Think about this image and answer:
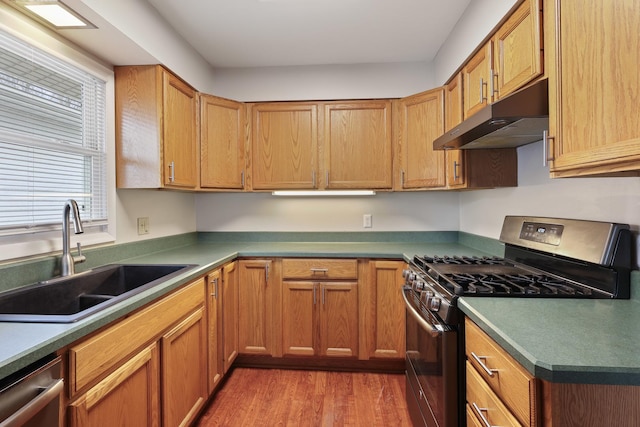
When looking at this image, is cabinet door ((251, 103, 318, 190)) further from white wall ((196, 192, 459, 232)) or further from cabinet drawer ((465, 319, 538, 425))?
cabinet drawer ((465, 319, 538, 425))

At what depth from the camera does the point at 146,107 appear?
1992 millimetres

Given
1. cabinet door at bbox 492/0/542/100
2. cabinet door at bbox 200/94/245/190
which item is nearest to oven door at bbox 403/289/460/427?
cabinet door at bbox 492/0/542/100

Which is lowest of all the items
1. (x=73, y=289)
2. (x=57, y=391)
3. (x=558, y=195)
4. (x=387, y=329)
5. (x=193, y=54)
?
(x=387, y=329)

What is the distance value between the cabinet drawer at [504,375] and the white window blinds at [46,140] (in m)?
1.85

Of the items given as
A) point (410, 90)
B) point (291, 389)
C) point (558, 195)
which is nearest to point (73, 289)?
point (291, 389)

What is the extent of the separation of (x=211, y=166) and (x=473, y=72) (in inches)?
72.5

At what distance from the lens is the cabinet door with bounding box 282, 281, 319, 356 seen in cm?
244

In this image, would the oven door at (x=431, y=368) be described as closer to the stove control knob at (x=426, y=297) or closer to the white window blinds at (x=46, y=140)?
the stove control knob at (x=426, y=297)

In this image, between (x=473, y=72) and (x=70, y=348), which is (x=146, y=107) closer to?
(x=70, y=348)

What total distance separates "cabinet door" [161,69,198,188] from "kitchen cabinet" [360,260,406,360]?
142cm

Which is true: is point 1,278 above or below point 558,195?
below

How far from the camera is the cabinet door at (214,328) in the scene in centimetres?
198

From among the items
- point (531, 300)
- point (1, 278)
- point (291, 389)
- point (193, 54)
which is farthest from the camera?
point (193, 54)

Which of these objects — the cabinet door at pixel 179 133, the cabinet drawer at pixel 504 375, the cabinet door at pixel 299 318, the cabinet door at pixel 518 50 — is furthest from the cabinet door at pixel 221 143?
the cabinet drawer at pixel 504 375
